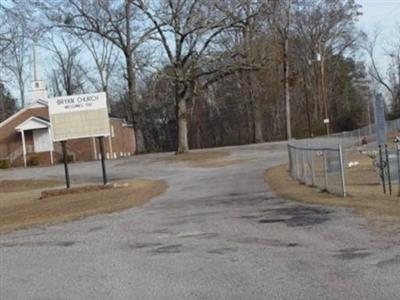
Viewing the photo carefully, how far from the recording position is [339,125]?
89.2 metres

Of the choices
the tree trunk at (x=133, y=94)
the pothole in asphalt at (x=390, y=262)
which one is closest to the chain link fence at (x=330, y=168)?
the pothole in asphalt at (x=390, y=262)

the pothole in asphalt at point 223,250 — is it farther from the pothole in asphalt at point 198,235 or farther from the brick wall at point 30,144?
the brick wall at point 30,144

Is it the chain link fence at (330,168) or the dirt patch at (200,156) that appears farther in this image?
the dirt patch at (200,156)

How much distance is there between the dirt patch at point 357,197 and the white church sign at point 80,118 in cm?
805

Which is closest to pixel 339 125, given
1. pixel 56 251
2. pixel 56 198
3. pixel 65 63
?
pixel 65 63

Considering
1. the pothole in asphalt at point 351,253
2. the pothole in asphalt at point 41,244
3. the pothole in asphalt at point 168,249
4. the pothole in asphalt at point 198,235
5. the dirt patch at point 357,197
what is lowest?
the dirt patch at point 357,197

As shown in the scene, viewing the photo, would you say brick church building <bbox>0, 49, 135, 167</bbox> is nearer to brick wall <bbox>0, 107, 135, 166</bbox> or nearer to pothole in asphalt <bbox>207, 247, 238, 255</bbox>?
brick wall <bbox>0, 107, 135, 166</bbox>

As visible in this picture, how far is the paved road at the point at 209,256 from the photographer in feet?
26.2

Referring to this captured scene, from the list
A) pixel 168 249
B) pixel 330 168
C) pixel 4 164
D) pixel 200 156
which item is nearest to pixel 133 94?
pixel 4 164

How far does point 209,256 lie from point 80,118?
21.6m

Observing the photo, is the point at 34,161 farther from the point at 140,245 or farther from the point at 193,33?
the point at 140,245

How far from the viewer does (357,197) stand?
17.7 meters

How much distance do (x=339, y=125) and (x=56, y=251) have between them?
3132 inches

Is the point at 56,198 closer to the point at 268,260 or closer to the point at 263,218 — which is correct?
the point at 263,218
